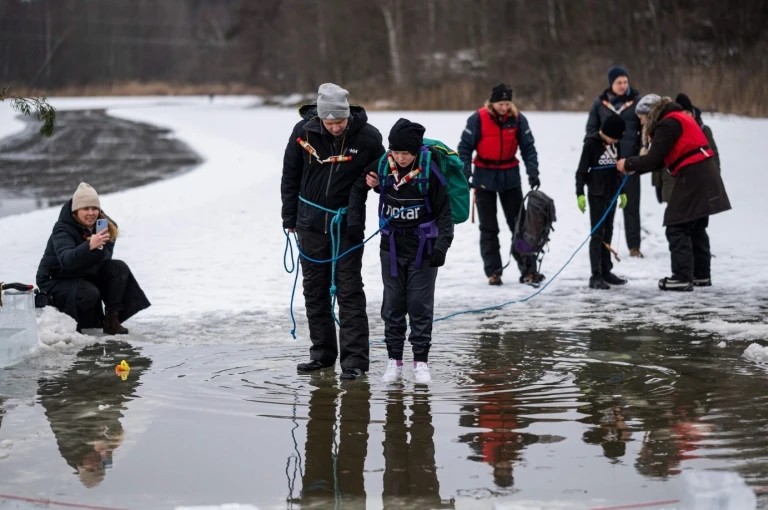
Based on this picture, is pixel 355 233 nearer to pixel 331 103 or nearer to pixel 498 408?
pixel 331 103

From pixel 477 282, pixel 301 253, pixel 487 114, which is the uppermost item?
pixel 487 114

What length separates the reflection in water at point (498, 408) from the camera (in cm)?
588

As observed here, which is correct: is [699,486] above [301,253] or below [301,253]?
below

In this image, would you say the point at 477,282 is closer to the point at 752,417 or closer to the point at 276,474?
the point at 752,417

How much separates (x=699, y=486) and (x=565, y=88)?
35.6 m

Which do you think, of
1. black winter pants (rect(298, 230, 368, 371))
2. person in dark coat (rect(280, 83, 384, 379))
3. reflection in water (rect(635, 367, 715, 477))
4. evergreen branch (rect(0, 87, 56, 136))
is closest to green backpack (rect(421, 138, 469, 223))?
person in dark coat (rect(280, 83, 384, 379))

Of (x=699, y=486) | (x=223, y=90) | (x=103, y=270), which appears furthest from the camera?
(x=223, y=90)

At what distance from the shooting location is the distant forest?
36031mm

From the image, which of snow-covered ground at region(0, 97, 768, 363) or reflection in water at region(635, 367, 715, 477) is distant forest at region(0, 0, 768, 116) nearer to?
snow-covered ground at region(0, 97, 768, 363)

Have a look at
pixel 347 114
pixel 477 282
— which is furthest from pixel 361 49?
pixel 347 114

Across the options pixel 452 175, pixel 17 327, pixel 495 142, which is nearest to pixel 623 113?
pixel 495 142

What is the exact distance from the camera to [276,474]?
5664 millimetres

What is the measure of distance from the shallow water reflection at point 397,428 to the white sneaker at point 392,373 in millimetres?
99

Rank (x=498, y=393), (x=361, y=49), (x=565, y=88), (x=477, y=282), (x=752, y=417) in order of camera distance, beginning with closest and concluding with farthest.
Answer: (x=752, y=417), (x=498, y=393), (x=477, y=282), (x=565, y=88), (x=361, y=49)
